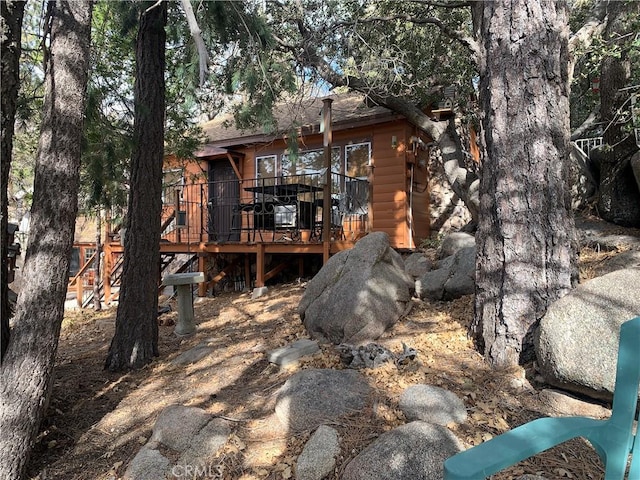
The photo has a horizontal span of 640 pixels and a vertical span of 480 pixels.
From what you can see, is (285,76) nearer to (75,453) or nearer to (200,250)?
(75,453)

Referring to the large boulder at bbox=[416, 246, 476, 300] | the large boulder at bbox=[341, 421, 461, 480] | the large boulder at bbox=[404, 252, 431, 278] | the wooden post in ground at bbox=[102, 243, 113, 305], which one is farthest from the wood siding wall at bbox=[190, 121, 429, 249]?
the large boulder at bbox=[341, 421, 461, 480]

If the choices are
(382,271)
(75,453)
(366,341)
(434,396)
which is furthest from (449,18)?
(75,453)

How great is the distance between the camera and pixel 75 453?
11.2 feet

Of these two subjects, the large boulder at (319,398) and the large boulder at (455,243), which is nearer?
the large boulder at (319,398)

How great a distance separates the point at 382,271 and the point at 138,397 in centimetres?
280

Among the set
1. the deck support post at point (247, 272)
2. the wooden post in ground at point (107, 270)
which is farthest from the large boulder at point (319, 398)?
the wooden post in ground at point (107, 270)

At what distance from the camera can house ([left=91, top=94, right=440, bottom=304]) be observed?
8.87 meters

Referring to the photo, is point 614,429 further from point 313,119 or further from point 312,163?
point 313,119

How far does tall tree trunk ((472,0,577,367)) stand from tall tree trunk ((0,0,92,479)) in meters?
3.41

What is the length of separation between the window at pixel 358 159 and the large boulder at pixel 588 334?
7.69m

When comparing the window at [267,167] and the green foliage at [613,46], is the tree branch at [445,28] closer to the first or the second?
the green foliage at [613,46]

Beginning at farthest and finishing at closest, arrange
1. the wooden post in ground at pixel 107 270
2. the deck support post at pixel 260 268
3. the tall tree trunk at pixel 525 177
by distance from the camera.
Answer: the wooden post in ground at pixel 107 270 → the deck support post at pixel 260 268 → the tall tree trunk at pixel 525 177

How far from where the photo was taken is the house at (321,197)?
8867 mm

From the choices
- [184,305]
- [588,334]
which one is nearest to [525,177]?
[588,334]
